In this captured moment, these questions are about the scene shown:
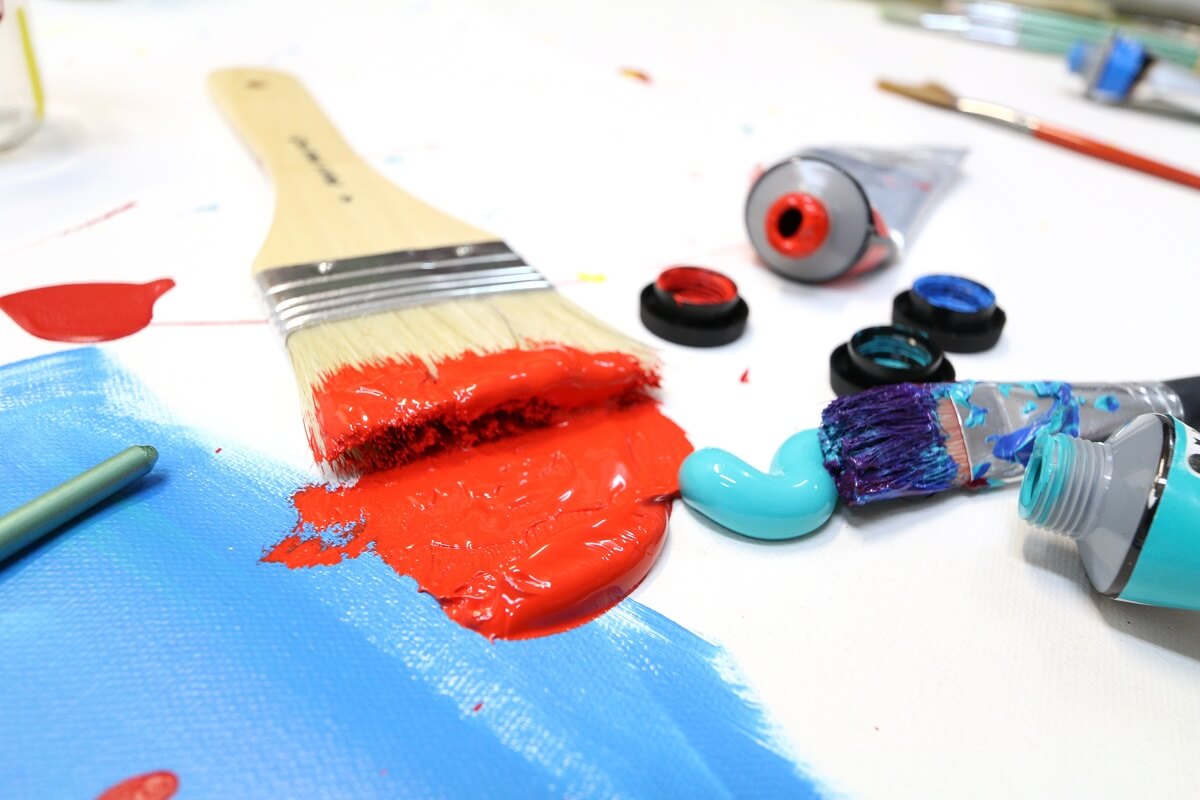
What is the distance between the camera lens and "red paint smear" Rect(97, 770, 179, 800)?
1.77 feet

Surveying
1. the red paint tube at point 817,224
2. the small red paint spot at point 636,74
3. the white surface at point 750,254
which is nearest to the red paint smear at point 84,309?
the white surface at point 750,254

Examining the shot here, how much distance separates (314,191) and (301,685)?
29.0 inches

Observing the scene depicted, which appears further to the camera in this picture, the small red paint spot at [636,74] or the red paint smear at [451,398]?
the small red paint spot at [636,74]

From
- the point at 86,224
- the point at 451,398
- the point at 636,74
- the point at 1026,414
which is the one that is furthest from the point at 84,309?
the point at 636,74

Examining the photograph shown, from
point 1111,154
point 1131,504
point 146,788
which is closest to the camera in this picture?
point 146,788

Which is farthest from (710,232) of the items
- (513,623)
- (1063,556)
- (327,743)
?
(327,743)

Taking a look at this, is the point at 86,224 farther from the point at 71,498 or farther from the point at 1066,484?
the point at 1066,484

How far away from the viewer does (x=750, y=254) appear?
1.25m

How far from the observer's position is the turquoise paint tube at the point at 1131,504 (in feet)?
2.09

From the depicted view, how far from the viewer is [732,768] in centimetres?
60

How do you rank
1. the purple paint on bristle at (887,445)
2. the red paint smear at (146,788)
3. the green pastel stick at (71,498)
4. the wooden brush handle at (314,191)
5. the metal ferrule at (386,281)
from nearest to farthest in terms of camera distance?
the red paint smear at (146,788) < the green pastel stick at (71,498) < the purple paint on bristle at (887,445) < the metal ferrule at (386,281) < the wooden brush handle at (314,191)

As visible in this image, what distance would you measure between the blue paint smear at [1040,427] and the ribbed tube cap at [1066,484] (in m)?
0.08

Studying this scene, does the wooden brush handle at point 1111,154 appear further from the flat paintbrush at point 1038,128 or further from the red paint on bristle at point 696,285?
the red paint on bristle at point 696,285

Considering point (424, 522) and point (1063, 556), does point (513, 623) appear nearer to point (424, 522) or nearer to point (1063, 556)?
point (424, 522)
